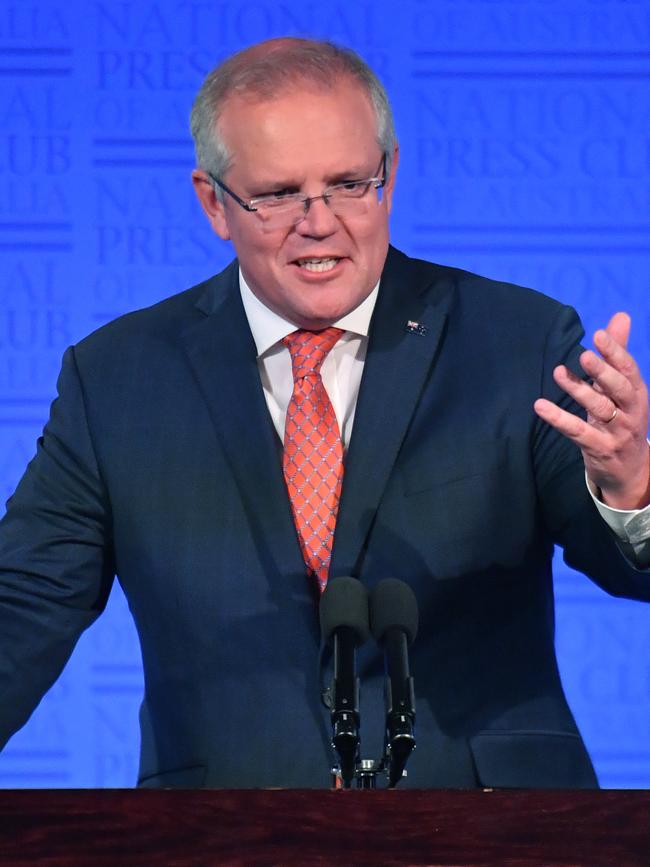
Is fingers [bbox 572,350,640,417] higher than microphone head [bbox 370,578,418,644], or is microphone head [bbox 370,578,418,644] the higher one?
fingers [bbox 572,350,640,417]

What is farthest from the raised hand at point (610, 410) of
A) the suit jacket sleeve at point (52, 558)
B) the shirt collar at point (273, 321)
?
the suit jacket sleeve at point (52, 558)

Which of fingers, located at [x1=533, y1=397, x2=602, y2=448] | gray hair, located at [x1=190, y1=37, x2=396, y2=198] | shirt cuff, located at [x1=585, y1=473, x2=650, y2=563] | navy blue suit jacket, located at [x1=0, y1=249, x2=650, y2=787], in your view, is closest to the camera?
fingers, located at [x1=533, y1=397, x2=602, y2=448]

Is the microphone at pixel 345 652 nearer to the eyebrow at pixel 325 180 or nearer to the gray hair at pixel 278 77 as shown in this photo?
the eyebrow at pixel 325 180

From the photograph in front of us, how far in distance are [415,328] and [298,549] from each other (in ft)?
1.19

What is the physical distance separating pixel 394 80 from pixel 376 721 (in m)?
1.63

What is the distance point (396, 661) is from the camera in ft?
4.28

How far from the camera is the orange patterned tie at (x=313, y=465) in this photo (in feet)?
6.16

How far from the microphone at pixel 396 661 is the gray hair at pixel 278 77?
780 millimetres

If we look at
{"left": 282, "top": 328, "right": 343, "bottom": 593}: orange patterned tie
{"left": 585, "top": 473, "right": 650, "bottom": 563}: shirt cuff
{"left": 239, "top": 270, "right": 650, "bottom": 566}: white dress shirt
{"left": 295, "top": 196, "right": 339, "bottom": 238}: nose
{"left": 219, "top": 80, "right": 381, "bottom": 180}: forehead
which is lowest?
{"left": 585, "top": 473, "right": 650, "bottom": 563}: shirt cuff

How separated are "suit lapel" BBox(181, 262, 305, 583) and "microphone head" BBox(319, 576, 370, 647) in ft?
1.56

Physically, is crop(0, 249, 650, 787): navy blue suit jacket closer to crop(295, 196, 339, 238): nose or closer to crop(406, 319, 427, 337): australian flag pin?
crop(406, 319, 427, 337): australian flag pin

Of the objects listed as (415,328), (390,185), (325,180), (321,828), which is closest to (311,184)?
(325,180)

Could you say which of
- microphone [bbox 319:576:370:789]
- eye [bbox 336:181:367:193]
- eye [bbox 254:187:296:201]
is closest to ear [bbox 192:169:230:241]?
eye [bbox 254:187:296:201]

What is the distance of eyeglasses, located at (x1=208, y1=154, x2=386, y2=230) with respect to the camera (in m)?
1.89
